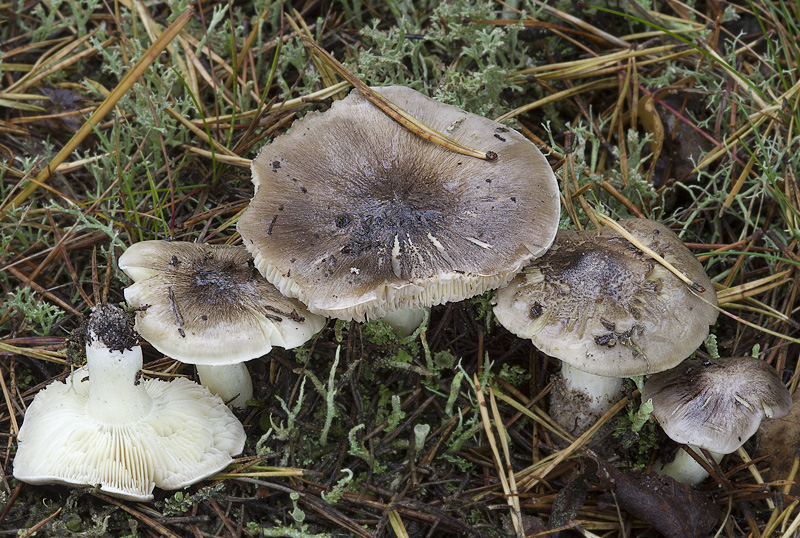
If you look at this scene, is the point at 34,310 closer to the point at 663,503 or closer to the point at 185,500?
the point at 185,500

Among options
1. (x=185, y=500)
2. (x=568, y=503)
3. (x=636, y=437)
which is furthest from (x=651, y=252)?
(x=185, y=500)

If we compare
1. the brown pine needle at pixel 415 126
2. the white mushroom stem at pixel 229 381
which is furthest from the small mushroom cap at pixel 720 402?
the white mushroom stem at pixel 229 381

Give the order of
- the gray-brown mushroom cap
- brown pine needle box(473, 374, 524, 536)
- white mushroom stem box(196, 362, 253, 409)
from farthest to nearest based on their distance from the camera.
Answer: white mushroom stem box(196, 362, 253, 409) → brown pine needle box(473, 374, 524, 536) → the gray-brown mushroom cap

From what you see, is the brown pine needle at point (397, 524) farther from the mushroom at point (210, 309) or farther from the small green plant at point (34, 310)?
the small green plant at point (34, 310)

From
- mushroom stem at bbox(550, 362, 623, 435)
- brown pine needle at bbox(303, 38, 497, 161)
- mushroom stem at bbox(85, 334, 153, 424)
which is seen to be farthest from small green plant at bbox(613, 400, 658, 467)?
mushroom stem at bbox(85, 334, 153, 424)

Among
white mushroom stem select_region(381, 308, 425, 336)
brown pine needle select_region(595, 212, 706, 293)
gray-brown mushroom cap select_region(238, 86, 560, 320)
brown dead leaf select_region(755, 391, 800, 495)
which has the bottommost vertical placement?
brown dead leaf select_region(755, 391, 800, 495)

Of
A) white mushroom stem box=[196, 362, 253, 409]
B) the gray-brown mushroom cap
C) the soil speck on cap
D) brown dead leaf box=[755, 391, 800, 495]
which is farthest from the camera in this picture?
white mushroom stem box=[196, 362, 253, 409]

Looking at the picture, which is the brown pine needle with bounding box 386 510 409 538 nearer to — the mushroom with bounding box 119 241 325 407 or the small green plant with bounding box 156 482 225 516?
the small green plant with bounding box 156 482 225 516
